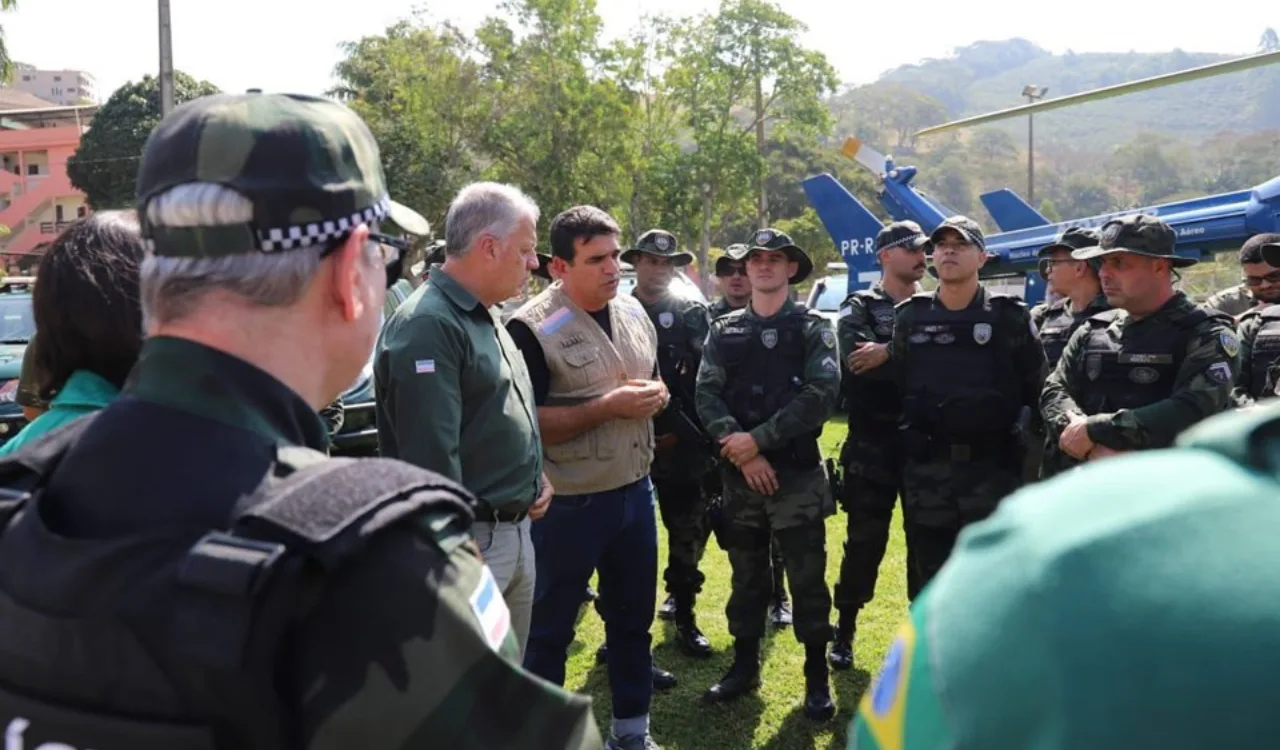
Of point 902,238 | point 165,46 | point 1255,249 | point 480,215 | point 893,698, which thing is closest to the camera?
point 893,698

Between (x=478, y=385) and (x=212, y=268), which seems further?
(x=478, y=385)

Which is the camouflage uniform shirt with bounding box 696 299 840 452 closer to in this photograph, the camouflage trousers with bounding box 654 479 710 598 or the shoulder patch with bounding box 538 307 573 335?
the camouflage trousers with bounding box 654 479 710 598

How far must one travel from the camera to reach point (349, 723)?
0.92 m

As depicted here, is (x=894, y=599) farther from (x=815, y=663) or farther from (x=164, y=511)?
(x=164, y=511)

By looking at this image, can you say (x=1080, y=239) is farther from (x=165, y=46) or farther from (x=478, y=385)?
(x=165, y=46)

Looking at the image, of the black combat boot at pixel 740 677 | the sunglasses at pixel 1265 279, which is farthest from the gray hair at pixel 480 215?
the sunglasses at pixel 1265 279

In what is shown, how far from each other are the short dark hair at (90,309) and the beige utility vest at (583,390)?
6.10 feet

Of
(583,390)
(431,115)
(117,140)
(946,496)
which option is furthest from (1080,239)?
(117,140)

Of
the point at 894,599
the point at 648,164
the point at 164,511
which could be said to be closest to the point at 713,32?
the point at 648,164

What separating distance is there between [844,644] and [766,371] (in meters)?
1.38

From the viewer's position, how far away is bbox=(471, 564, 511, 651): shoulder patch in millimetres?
1000

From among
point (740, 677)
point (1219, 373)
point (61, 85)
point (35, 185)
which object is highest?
point (61, 85)

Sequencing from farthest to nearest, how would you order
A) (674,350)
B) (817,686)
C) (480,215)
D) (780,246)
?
(674,350) < (780,246) < (817,686) < (480,215)

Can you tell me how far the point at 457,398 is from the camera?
2758 mm
